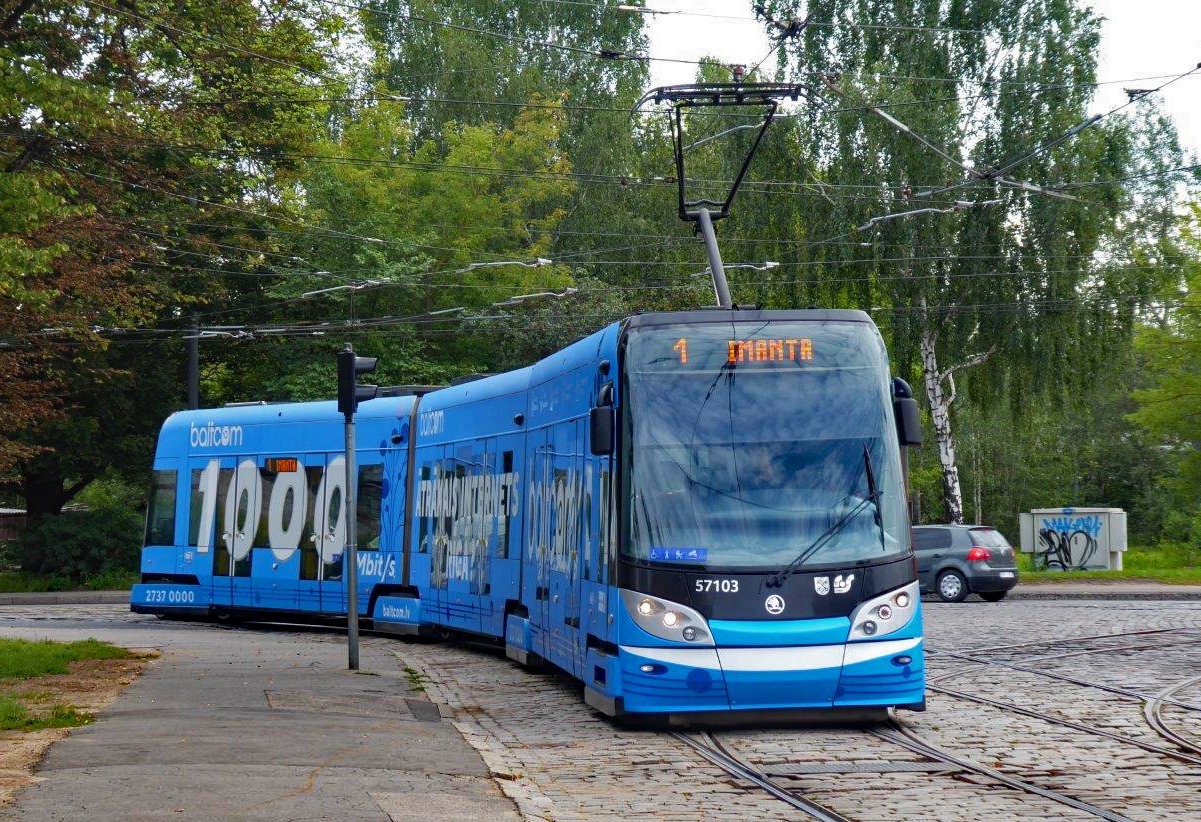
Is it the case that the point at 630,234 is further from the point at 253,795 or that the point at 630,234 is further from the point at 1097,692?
the point at 253,795

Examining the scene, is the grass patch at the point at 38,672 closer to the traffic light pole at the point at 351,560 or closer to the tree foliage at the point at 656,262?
the traffic light pole at the point at 351,560

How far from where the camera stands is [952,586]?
105 ft

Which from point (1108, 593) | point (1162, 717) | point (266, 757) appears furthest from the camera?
point (1108, 593)

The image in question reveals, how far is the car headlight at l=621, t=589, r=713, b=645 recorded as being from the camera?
11.3 metres

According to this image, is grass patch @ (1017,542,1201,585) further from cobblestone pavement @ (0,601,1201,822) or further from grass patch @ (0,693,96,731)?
grass patch @ (0,693,96,731)

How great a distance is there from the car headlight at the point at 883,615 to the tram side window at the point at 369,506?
1107 centimetres

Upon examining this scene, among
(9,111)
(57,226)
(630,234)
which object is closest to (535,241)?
(630,234)

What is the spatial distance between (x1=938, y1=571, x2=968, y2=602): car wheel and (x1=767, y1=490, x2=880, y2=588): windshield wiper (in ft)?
68.7

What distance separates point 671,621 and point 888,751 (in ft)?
5.54

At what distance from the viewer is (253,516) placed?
23.9m

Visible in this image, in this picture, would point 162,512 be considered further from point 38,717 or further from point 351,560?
point 38,717

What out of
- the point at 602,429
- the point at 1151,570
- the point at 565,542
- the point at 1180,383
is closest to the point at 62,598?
the point at 565,542

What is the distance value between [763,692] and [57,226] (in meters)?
18.4

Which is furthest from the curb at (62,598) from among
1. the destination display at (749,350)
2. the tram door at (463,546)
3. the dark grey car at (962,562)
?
the destination display at (749,350)
